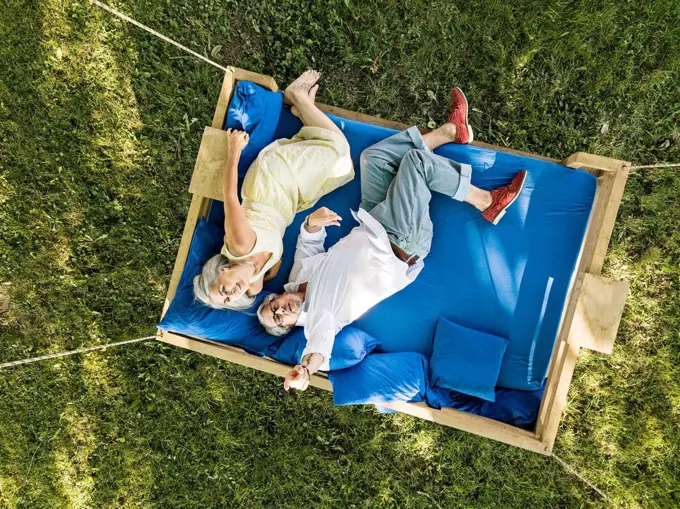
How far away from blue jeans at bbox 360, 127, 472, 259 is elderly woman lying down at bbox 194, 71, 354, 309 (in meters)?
0.23

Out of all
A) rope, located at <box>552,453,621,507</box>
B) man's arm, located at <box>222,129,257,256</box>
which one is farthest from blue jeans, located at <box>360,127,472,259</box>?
rope, located at <box>552,453,621,507</box>

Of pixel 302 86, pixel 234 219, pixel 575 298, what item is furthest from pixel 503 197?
pixel 234 219

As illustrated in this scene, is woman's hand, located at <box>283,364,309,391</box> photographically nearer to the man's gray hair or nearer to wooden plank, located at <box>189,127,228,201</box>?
the man's gray hair

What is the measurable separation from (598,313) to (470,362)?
90cm

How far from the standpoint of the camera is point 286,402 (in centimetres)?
414

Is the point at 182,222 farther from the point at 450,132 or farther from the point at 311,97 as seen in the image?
the point at 450,132

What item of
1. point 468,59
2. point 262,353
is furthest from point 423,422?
point 468,59

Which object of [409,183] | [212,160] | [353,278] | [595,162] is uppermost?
[595,162]

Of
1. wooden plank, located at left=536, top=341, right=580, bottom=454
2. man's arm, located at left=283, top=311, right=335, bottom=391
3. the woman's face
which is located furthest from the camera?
wooden plank, located at left=536, top=341, right=580, bottom=454

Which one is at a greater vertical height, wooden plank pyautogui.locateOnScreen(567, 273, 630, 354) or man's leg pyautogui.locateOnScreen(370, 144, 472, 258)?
man's leg pyautogui.locateOnScreen(370, 144, 472, 258)

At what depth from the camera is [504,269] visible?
349cm

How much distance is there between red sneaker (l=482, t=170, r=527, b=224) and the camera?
11.0ft

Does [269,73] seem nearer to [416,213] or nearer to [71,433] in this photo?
[416,213]

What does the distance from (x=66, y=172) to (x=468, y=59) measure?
3.75 meters
